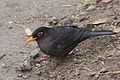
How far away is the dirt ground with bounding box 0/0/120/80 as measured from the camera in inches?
260

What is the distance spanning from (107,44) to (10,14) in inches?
104

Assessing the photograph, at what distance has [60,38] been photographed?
6.91 m

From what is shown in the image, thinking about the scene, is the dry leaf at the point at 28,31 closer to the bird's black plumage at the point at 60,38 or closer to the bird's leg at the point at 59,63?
the bird's black plumage at the point at 60,38

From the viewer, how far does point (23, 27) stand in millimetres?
8453

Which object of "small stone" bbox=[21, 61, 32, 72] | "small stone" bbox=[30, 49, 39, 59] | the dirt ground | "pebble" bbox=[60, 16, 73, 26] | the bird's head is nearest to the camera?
the dirt ground

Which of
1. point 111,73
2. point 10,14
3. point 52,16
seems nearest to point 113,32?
point 111,73

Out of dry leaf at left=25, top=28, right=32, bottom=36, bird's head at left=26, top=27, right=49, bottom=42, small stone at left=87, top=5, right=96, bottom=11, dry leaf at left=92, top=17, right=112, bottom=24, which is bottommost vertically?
dry leaf at left=25, top=28, right=32, bottom=36

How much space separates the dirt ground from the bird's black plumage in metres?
0.25

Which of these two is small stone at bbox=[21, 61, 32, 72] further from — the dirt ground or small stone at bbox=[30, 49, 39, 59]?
small stone at bbox=[30, 49, 39, 59]

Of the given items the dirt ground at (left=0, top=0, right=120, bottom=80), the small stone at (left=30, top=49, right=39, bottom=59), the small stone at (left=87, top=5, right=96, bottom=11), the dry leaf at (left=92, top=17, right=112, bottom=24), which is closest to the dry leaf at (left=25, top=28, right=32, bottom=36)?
the dirt ground at (left=0, top=0, right=120, bottom=80)

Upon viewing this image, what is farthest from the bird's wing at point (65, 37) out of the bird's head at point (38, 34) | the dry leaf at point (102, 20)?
Result: the dry leaf at point (102, 20)

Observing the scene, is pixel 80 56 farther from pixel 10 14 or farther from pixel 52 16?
pixel 10 14

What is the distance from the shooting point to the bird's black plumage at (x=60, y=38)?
6809mm

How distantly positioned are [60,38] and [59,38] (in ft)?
0.05
